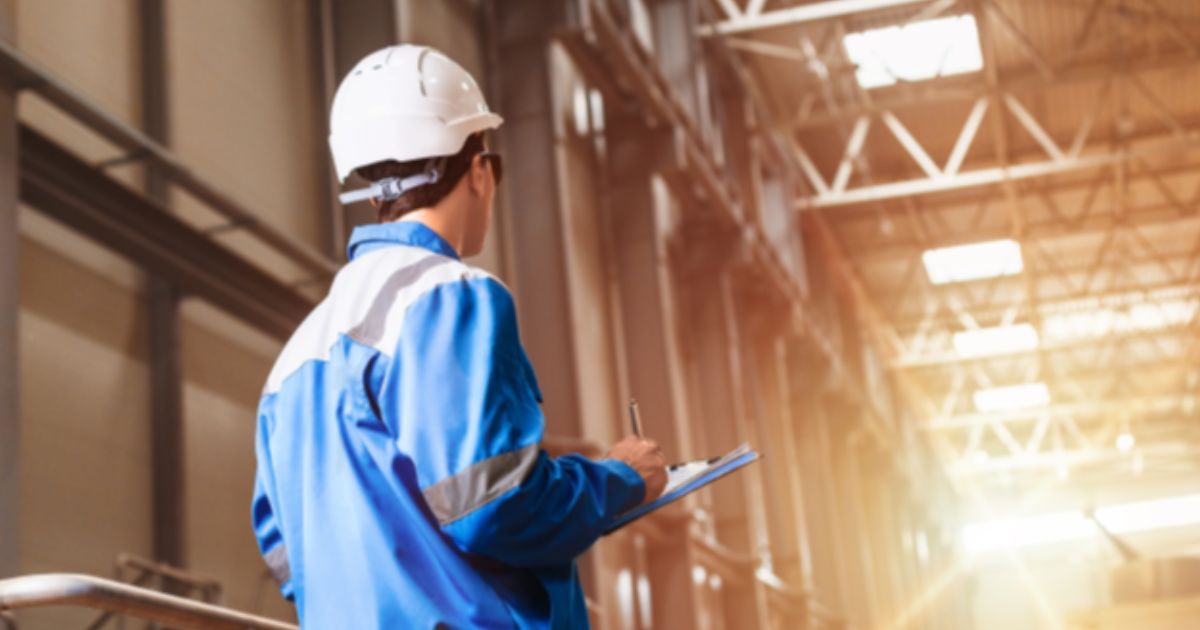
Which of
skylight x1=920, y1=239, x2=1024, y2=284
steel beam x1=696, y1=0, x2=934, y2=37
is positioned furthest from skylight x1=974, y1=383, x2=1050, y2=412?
steel beam x1=696, y1=0, x2=934, y2=37

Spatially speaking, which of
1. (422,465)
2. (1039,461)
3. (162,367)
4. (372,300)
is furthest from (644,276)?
(1039,461)

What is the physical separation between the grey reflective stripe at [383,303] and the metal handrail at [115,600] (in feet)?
2.54

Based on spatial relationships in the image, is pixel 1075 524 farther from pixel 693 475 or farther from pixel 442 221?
pixel 442 221

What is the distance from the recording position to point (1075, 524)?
46906 mm

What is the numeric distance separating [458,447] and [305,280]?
246 inches

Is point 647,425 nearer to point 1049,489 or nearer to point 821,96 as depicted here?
point 821,96

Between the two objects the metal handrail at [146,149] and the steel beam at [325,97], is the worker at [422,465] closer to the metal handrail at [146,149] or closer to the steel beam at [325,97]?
the metal handrail at [146,149]

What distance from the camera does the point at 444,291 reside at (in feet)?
9.36

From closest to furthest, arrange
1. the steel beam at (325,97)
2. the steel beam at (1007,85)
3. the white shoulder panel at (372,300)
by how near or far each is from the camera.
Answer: the white shoulder panel at (372,300) < the steel beam at (325,97) < the steel beam at (1007,85)

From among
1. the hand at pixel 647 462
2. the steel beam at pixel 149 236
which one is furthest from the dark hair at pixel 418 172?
the steel beam at pixel 149 236

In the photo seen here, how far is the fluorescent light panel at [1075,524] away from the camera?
4575cm

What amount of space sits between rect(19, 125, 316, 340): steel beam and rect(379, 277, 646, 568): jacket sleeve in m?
4.03

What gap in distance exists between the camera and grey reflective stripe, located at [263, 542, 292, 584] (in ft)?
10.4

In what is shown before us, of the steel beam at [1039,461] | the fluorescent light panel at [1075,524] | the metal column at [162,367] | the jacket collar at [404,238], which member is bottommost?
the jacket collar at [404,238]
